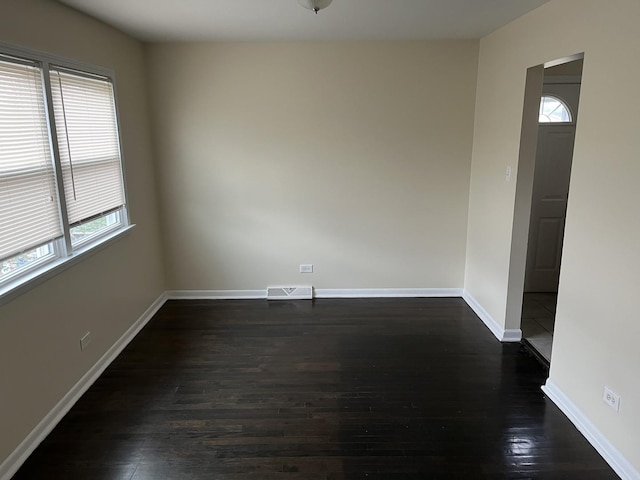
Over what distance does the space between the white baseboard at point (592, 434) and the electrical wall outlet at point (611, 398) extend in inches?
8.3

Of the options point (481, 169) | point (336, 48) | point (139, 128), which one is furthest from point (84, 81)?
point (481, 169)

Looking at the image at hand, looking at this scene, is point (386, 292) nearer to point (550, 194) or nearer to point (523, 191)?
point (523, 191)

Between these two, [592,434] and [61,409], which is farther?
[61,409]

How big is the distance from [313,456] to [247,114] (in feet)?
10.5

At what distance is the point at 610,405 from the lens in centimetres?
236

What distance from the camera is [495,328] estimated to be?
387 cm

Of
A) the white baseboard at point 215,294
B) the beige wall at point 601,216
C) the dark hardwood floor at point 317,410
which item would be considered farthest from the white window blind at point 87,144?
the beige wall at point 601,216

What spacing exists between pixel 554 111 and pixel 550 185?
0.75m

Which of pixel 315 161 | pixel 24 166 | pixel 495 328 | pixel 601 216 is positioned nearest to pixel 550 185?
pixel 495 328

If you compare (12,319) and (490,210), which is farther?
(490,210)

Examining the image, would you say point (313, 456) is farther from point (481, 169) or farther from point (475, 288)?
point (481, 169)

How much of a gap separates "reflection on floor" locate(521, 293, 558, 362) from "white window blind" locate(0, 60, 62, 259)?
3.70m

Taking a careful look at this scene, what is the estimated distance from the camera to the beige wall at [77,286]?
7.66 ft

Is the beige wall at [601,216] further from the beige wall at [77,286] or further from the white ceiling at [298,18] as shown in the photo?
the beige wall at [77,286]
